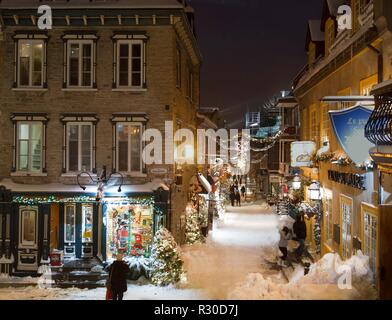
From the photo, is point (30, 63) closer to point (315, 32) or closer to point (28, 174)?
point (28, 174)

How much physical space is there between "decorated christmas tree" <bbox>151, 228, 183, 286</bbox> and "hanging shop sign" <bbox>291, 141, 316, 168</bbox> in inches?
279

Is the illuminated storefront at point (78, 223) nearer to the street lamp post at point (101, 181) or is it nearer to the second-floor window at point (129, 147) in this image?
the street lamp post at point (101, 181)

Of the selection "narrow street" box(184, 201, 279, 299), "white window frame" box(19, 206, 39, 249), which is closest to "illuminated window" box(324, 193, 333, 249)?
"narrow street" box(184, 201, 279, 299)

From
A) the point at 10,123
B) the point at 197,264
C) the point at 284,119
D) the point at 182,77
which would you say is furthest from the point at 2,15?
the point at 284,119

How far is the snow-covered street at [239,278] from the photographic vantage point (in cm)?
1179

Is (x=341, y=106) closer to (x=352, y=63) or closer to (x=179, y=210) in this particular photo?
(x=352, y=63)

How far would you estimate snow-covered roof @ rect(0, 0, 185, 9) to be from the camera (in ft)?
63.2

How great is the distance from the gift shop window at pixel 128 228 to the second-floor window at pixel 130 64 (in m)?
4.89

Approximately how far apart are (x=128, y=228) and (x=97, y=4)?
29.1ft

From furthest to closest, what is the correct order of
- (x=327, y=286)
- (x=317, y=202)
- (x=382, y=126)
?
(x=317, y=202), (x=327, y=286), (x=382, y=126)

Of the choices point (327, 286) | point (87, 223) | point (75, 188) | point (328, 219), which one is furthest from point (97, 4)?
point (327, 286)

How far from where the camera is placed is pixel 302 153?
20.9 m

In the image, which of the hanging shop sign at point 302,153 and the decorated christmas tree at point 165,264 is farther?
the hanging shop sign at point 302,153

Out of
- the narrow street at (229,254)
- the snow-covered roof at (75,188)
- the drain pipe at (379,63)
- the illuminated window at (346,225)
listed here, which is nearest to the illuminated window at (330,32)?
the illuminated window at (346,225)
